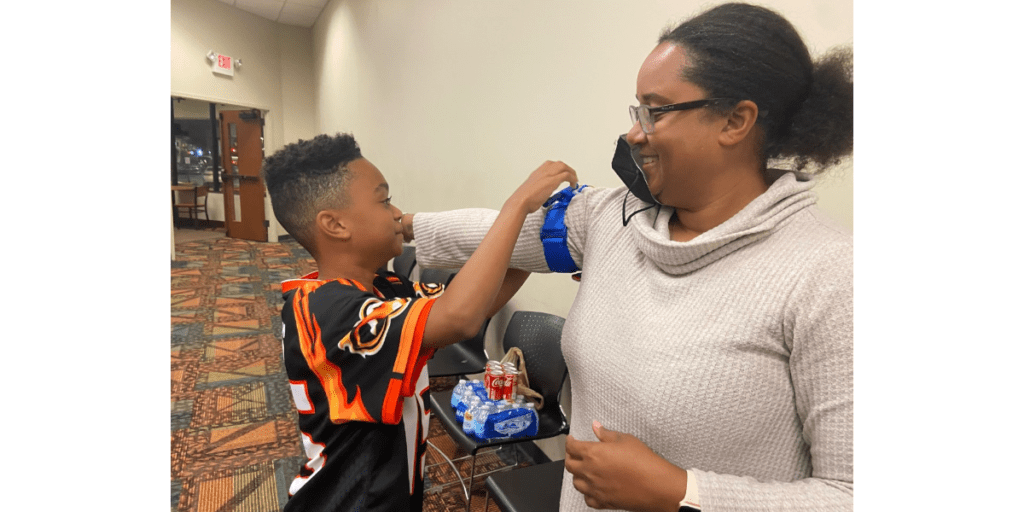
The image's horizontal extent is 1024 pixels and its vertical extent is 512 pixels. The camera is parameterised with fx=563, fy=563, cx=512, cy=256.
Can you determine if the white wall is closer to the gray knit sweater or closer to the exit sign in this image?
the gray knit sweater

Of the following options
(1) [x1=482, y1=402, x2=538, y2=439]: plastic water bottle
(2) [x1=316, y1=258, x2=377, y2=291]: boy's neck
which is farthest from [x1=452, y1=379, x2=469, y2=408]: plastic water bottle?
(2) [x1=316, y1=258, x2=377, y2=291]: boy's neck

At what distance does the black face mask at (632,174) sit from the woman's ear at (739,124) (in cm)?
14

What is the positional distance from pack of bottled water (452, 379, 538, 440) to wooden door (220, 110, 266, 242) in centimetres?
831

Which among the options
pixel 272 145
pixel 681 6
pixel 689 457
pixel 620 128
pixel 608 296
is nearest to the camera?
pixel 689 457

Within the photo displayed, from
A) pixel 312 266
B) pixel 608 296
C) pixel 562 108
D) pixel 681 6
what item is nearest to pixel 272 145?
pixel 312 266

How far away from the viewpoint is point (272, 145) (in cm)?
941

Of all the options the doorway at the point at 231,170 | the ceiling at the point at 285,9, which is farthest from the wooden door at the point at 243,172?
the ceiling at the point at 285,9

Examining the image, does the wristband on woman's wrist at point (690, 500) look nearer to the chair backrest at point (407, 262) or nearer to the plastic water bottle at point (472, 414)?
the plastic water bottle at point (472, 414)

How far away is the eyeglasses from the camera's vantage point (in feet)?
2.74

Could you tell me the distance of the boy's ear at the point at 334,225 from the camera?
4.18ft

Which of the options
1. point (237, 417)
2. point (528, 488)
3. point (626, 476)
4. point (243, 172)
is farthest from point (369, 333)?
point (243, 172)

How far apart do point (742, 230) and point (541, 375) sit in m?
1.67
